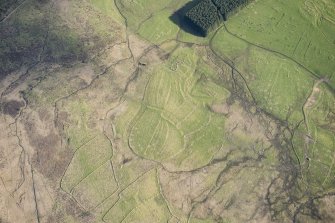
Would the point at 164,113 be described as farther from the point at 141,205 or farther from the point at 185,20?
the point at 185,20

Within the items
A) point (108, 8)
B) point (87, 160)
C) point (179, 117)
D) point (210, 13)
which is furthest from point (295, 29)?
point (87, 160)

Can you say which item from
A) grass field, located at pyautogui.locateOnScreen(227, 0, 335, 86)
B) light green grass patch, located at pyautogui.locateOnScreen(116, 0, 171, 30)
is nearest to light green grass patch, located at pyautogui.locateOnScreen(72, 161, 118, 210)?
light green grass patch, located at pyautogui.locateOnScreen(116, 0, 171, 30)

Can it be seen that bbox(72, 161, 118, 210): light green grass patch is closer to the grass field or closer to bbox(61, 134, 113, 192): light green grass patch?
bbox(61, 134, 113, 192): light green grass patch

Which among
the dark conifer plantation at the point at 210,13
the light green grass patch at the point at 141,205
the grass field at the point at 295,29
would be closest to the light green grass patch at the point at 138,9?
the dark conifer plantation at the point at 210,13

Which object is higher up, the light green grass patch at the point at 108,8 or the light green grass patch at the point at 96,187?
the light green grass patch at the point at 108,8

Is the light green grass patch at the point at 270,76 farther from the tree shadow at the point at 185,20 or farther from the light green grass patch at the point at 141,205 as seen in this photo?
the light green grass patch at the point at 141,205

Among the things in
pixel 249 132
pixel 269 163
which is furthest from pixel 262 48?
pixel 269 163

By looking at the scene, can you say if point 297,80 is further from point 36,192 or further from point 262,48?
point 36,192
